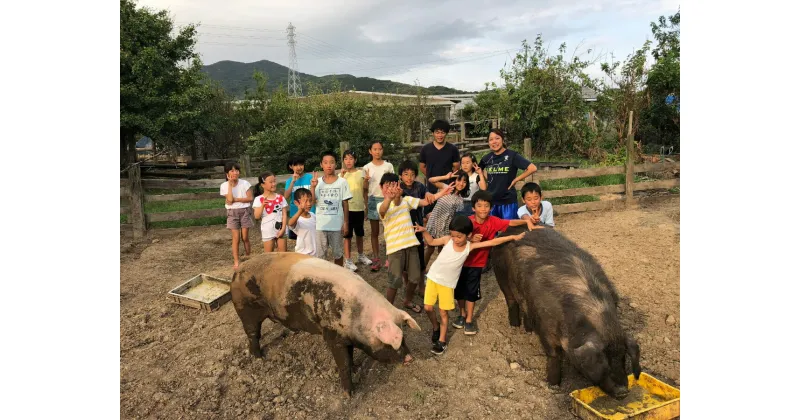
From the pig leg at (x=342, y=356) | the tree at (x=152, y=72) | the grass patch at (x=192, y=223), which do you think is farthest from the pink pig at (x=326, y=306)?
the tree at (x=152, y=72)

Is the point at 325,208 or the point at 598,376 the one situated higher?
the point at 325,208

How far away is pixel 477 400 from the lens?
13.3 ft

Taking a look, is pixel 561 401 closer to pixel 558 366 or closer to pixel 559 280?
pixel 558 366

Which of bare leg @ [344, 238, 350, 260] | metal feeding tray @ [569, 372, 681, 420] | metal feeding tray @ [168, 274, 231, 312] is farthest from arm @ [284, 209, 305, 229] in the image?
metal feeding tray @ [569, 372, 681, 420]

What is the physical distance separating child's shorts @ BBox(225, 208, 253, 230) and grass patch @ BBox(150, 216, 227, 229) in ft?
12.5

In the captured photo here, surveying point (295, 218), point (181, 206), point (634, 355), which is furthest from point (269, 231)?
point (181, 206)

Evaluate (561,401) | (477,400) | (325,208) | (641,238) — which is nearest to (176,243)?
(325,208)

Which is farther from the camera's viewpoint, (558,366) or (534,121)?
(534,121)

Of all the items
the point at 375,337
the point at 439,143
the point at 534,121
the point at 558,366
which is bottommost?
the point at 558,366

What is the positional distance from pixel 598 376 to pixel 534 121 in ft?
50.4

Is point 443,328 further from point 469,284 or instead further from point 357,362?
point 357,362

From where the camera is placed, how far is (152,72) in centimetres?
1532

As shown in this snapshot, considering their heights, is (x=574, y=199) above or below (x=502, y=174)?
below

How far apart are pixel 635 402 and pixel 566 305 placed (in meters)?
0.94
